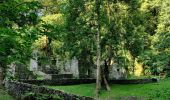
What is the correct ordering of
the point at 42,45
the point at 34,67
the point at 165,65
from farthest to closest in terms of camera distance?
the point at 42,45
the point at 34,67
the point at 165,65

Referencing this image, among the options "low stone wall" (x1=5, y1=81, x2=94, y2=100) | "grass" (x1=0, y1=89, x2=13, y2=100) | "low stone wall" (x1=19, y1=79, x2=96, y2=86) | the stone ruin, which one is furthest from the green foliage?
the stone ruin

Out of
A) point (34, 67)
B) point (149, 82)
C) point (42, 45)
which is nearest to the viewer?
point (149, 82)

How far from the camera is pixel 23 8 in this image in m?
8.99

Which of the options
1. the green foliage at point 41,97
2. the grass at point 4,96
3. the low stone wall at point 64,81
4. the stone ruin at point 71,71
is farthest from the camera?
the stone ruin at point 71,71

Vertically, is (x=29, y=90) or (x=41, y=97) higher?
(x=29, y=90)

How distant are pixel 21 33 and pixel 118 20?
25.0m

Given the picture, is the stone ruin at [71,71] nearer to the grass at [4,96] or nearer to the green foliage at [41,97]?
the grass at [4,96]

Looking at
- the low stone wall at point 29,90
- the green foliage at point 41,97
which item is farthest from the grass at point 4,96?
the green foliage at point 41,97

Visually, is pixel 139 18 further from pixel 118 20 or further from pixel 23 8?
pixel 23 8

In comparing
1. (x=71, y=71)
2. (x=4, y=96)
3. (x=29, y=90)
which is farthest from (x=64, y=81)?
(x=29, y=90)

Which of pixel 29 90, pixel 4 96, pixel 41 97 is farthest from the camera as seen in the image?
pixel 4 96

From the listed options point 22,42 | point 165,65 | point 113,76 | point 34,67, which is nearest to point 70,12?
point 165,65

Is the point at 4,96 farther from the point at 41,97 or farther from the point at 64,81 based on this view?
the point at 64,81

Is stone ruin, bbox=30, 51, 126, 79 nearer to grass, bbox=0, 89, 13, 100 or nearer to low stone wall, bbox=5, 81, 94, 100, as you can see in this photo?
low stone wall, bbox=5, 81, 94, 100
